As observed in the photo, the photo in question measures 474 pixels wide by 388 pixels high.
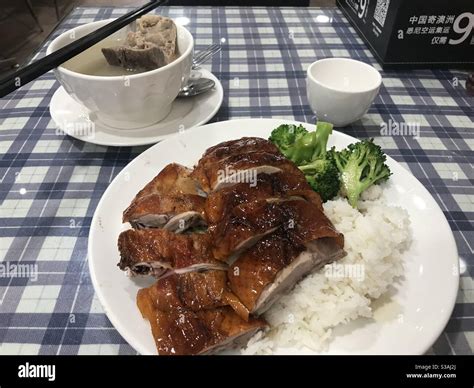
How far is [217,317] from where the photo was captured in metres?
1.32

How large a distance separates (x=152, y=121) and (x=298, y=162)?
0.90 metres

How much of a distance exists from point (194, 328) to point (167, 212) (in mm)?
489

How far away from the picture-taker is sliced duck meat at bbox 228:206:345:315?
1.33 m

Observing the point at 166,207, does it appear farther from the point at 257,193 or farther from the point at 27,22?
the point at 27,22

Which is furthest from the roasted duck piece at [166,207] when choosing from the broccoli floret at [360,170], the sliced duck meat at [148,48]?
the sliced duck meat at [148,48]

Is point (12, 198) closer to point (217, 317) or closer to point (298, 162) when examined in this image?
point (217, 317)

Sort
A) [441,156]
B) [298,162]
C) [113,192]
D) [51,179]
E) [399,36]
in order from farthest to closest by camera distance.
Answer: [399,36], [441,156], [51,179], [298,162], [113,192]

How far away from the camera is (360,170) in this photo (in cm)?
182

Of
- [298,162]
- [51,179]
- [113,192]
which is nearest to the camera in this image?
[113,192]

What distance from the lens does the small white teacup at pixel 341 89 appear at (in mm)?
2264

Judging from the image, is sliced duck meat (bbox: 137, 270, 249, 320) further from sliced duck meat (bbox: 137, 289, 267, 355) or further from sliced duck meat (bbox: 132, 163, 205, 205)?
sliced duck meat (bbox: 132, 163, 205, 205)

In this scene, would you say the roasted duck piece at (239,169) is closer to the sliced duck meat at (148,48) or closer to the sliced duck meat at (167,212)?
the sliced duck meat at (167,212)
